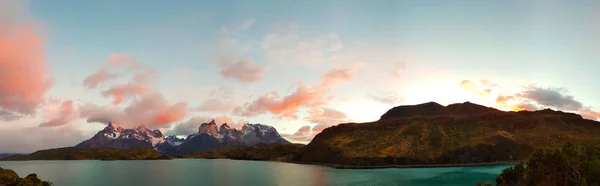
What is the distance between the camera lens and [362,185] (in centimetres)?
14662

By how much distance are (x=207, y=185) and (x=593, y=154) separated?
132981mm

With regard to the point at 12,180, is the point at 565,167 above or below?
above

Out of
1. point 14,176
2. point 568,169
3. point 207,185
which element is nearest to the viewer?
point 568,169

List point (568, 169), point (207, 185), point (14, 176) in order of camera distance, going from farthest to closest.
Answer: point (207, 185) < point (14, 176) < point (568, 169)

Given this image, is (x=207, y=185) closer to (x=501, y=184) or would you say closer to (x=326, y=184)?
(x=326, y=184)

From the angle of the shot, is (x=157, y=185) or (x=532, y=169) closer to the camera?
(x=532, y=169)

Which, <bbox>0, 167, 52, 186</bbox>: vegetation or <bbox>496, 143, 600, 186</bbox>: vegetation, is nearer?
<bbox>496, 143, 600, 186</bbox>: vegetation

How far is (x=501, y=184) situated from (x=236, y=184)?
330ft

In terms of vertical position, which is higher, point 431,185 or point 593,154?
point 593,154

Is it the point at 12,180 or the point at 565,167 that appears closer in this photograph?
the point at 565,167

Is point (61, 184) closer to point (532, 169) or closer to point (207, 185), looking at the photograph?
point (207, 185)

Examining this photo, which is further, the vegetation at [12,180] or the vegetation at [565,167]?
the vegetation at [12,180]

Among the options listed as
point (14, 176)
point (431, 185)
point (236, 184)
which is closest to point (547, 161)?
point (431, 185)

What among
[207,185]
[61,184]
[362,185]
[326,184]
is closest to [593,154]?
[362,185]
